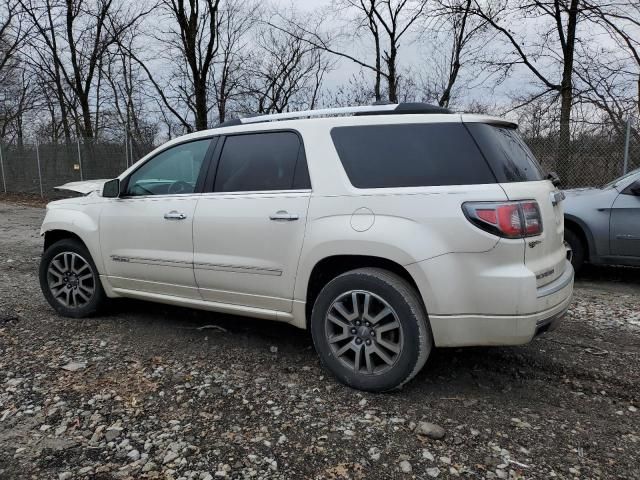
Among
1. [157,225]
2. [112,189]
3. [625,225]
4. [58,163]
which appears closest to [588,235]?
[625,225]

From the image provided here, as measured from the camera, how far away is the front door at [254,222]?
356cm

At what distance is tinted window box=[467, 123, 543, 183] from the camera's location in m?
3.13

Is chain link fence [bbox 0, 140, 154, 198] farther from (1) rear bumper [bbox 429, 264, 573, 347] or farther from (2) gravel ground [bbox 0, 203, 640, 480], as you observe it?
(1) rear bumper [bbox 429, 264, 573, 347]

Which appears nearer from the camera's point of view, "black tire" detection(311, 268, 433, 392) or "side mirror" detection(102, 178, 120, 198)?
"black tire" detection(311, 268, 433, 392)

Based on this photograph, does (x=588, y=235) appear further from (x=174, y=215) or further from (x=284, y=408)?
(x=174, y=215)

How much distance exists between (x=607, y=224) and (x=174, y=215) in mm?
4925

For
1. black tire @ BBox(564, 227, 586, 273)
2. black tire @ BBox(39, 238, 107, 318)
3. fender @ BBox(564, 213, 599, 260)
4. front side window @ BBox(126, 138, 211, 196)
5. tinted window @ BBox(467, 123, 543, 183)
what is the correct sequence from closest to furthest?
1. tinted window @ BBox(467, 123, 543, 183)
2. front side window @ BBox(126, 138, 211, 196)
3. black tire @ BBox(39, 238, 107, 318)
4. fender @ BBox(564, 213, 599, 260)
5. black tire @ BBox(564, 227, 586, 273)

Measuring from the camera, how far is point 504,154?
10.6 feet

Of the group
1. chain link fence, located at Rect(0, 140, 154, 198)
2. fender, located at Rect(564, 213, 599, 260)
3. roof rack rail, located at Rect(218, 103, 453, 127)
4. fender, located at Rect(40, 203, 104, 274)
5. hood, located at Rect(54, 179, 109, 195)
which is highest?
chain link fence, located at Rect(0, 140, 154, 198)

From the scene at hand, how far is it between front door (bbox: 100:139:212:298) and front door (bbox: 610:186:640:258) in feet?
15.6

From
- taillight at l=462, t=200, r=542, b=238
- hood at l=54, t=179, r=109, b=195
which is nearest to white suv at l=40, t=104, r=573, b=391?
taillight at l=462, t=200, r=542, b=238

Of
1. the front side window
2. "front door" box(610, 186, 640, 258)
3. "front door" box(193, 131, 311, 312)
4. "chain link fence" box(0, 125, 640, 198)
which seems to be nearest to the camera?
"front door" box(193, 131, 311, 312)

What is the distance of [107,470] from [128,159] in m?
15.2

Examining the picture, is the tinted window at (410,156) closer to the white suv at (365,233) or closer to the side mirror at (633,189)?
the white suv at (365,233)
